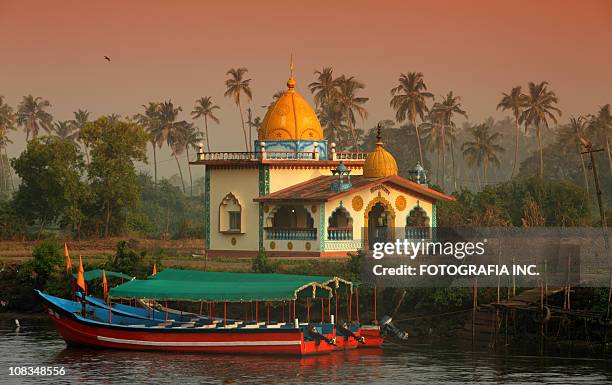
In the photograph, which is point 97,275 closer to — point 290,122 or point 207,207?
point 207,207

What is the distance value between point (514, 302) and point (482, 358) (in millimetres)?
3549

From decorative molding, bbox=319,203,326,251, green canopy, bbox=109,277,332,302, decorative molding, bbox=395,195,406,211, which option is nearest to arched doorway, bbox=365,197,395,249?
decorative molding, bbox=395,195,406,211

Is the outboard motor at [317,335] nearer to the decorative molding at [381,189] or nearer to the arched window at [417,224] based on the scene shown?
the decorative molding at [381,189]

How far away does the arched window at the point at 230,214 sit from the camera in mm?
66562

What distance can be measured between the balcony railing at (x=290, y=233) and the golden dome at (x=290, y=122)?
5.42m

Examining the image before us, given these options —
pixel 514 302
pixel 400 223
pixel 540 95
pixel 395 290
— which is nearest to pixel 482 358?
pixel 514 302

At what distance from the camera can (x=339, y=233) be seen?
63719 millimetres

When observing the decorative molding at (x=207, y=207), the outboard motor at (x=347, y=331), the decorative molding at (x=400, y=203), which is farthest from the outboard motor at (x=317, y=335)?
the decorative molding at (x=207, y=207)

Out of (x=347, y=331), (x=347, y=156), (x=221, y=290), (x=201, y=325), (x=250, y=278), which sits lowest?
(x=347, y=331)

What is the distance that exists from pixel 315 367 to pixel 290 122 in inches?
1037

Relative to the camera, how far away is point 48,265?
6050 centimetres

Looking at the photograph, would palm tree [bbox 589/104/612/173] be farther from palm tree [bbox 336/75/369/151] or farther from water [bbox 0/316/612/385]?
water [bbox 0/316/612/385]

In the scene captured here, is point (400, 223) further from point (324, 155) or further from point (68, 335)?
point (68, 335)

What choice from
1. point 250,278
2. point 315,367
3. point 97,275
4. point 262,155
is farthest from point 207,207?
point 315,367
